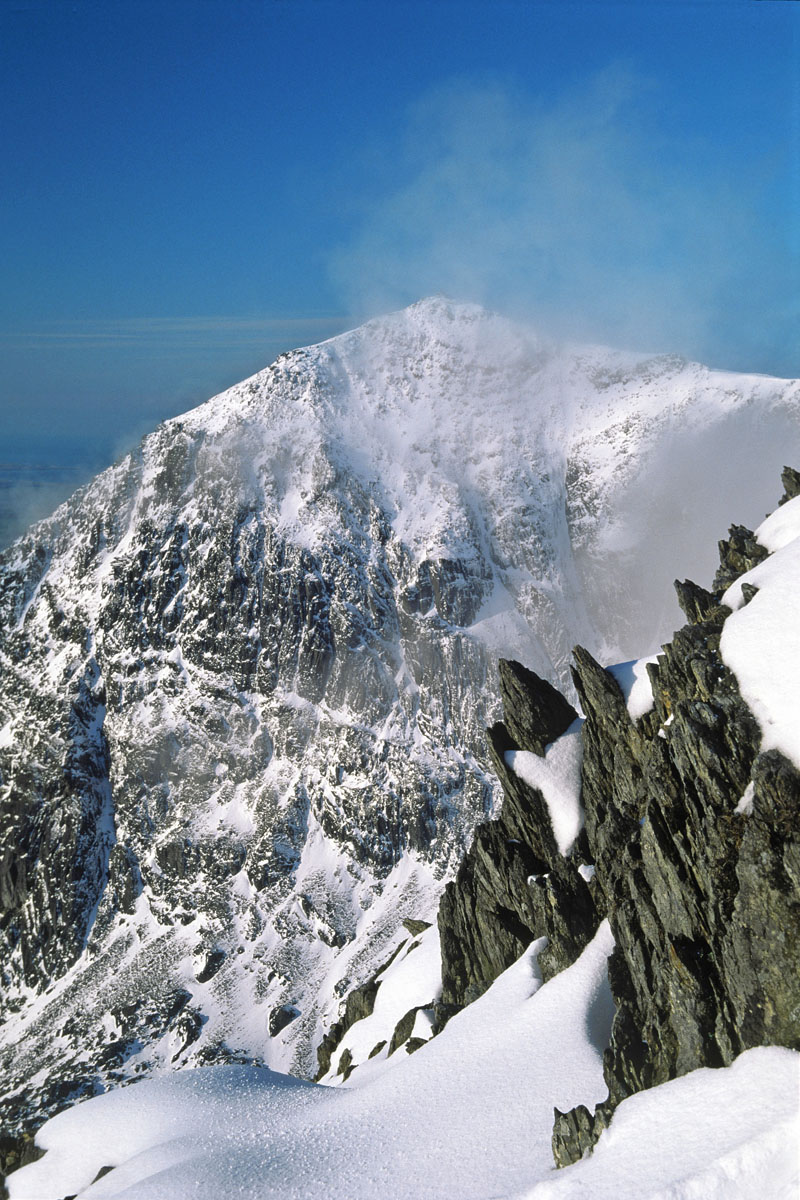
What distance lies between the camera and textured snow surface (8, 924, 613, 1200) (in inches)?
1122

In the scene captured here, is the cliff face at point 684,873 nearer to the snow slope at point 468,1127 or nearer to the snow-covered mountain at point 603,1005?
the snow-covered mountain at point 603,1005

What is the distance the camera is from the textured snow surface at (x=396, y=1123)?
28.5 meters

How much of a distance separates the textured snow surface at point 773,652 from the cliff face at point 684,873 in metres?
0.53

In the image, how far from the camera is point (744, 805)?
86.2 feet

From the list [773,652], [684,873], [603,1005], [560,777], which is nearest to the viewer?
[684,873]

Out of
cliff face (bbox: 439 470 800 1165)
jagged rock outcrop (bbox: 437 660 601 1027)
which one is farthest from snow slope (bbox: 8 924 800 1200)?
jagged rock outcrop (bbox: 437 660 601 1027)

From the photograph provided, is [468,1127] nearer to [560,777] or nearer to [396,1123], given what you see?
[396,1123]

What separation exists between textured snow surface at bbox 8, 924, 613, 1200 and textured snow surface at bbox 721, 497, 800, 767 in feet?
50.3

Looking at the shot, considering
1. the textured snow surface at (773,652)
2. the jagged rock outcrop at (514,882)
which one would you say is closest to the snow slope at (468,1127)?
the jagged rock outcrop at (514,882)

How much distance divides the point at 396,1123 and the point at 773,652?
2475cm

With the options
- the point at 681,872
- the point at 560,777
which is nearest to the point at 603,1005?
the point at 681,872

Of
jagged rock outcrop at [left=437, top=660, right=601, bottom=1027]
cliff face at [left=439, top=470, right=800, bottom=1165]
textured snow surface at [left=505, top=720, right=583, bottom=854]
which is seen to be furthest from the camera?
textured snow surface at [left=505, top=720, right=583, bottom=854]

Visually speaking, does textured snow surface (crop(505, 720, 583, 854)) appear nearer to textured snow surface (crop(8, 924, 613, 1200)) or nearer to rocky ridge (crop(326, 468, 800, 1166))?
rocky ridge (crop(326, 468, 800, 1166))

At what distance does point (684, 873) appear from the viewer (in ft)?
91.9
